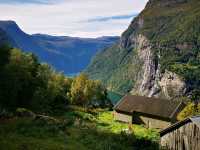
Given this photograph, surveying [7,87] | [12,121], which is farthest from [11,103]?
[12,121]

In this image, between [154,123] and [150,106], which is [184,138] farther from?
[150,106]

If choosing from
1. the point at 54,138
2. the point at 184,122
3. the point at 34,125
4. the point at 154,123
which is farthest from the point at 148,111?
the point at 54,138

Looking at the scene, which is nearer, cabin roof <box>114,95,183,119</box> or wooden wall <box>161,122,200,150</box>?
wooden wall <box>161,122,200,150</box>

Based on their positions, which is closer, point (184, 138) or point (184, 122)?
point (184, 122)

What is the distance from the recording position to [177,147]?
38.9 meters

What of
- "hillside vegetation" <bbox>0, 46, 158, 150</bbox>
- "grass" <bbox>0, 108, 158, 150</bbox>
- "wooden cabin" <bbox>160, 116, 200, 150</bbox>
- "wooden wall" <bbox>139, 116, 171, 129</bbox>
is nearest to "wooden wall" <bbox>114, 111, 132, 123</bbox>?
"wooden wall" <bbox>139, 116, 171, 129</bbox>

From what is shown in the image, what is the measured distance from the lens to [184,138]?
1495 inches

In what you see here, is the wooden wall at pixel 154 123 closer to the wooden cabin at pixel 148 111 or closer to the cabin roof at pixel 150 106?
the wooden cabin at pixel 148 111

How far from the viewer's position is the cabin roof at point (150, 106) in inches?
3713

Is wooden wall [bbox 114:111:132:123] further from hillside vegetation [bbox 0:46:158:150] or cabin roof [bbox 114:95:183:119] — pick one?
hillside vegetation [bbox 0:46:158:150]

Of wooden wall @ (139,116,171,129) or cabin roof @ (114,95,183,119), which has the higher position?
cabin roof @ (114,95,183,119)

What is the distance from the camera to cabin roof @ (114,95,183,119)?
94.3 metres

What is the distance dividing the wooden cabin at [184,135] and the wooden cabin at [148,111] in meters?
53.2

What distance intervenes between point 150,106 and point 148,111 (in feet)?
5.99
